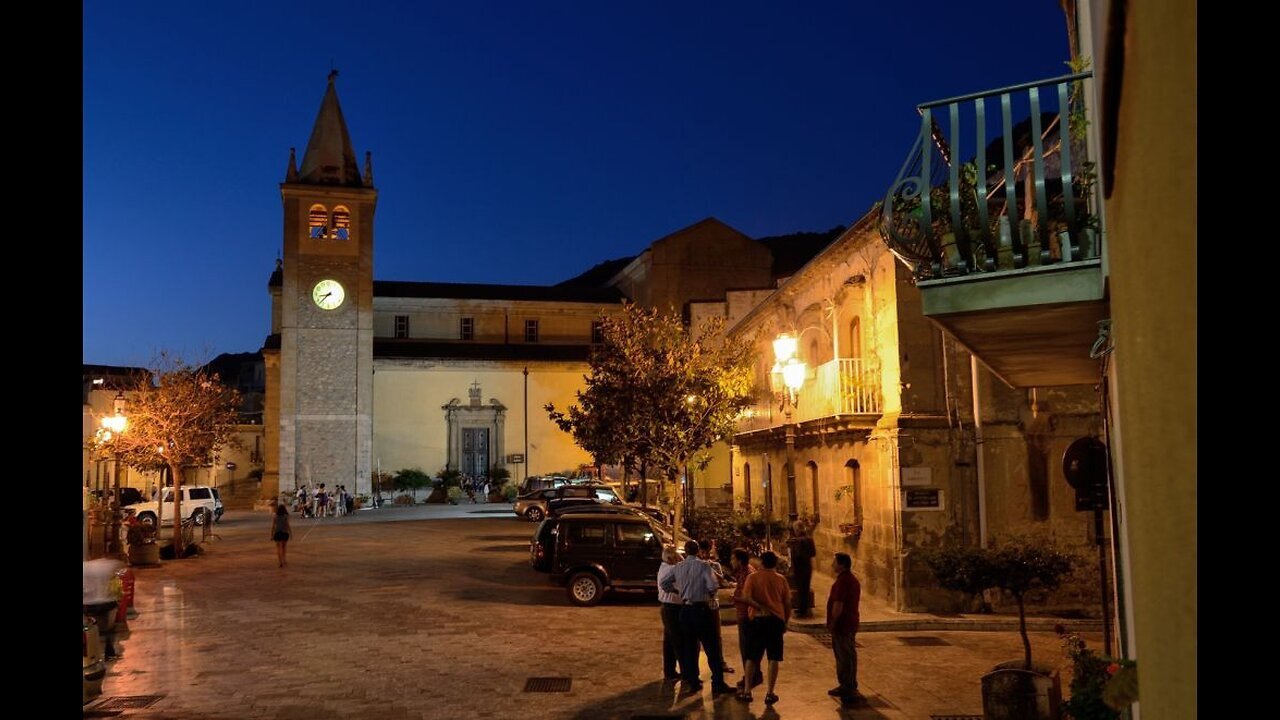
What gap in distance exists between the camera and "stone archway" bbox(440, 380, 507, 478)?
53875 mm

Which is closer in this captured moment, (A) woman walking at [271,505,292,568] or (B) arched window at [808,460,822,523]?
(B) arched window at [808,460,822,523]

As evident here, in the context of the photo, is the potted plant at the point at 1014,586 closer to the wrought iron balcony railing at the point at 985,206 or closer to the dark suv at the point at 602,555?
the wrought iron balcony railing at the point at 985,206

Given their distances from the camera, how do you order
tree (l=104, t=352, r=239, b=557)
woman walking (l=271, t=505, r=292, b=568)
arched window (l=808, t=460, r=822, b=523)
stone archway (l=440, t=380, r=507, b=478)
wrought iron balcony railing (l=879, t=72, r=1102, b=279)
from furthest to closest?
stone archway (l=440, t=380, r=507, b=478) → tree (l=104, t=352, r=239, b=557) → woman walking (l=271, t=505, r=292, b=568) → arched window (l=808, t=460, r=822, b=523) → wrought iron balcony railing (l=879, t=72, r=1102, b=279)

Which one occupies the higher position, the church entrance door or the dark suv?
the church entrance door

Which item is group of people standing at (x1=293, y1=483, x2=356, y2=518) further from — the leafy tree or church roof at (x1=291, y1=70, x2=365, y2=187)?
church roof at (x1=291, y1=70, x2=365, y2=187)

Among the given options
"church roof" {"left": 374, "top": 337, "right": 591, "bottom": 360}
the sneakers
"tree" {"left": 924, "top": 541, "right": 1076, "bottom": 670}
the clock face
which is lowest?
the sneakers

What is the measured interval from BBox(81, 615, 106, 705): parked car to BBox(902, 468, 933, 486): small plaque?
12.2 meters

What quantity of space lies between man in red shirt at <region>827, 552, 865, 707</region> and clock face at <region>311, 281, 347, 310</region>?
44277mm

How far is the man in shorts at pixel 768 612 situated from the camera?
10438 millimetres

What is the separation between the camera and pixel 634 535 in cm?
1781

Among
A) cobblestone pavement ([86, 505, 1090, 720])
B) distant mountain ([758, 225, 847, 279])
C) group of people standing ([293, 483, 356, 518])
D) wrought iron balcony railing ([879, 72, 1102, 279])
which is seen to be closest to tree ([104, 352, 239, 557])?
cobblestone pavement ([86, 505, 1090, 720])

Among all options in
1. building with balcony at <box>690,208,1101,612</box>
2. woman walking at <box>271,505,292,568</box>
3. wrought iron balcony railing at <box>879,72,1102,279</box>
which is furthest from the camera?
woman walking at <box>271,505,292,568</box>

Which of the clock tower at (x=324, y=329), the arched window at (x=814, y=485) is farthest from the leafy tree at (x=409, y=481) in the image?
the arched window at (x=814, y=485)
